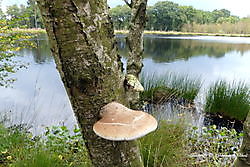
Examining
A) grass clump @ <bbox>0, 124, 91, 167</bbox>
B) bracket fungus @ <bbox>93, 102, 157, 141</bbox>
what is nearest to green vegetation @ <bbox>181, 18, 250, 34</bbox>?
grass clump @ <bbox>0, 124, 91, 167</bbox>

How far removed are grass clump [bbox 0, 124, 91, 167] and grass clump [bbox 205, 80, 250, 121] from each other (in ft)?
8.94

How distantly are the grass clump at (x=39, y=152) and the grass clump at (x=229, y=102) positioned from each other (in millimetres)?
2726

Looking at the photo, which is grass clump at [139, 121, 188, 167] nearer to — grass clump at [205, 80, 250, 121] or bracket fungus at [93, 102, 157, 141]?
bracket fungus at [93, 102, 157, 141]

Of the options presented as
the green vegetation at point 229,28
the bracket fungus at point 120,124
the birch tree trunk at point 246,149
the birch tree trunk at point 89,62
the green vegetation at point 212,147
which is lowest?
the green vegetation at point 212,147

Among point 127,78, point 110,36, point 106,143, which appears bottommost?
point 106,143

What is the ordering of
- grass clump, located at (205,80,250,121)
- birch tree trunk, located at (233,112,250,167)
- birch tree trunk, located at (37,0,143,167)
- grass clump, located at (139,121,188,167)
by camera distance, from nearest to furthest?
birch tree trunk, located at (37,0,143,167) < birch tree trunk, located at (233,112,250,167) < grass clump, located at (139,121,188,167) < grass clump, located at (205,80,250,121)

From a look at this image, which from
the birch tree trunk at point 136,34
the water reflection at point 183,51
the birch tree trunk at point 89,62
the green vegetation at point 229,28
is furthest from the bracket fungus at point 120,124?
the green vegetation at point 229,28

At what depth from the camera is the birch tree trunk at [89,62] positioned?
1.40 feet

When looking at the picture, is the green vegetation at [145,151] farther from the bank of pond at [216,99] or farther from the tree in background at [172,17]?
the tree in background at [172,17]

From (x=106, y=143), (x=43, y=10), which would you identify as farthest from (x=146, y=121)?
(x=43, y=10)

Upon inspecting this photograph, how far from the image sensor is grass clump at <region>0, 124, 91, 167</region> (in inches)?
61.1

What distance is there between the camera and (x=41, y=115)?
12.1 feet

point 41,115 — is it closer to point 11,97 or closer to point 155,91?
point 11,97

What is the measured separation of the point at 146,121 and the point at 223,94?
3735 millimetres
